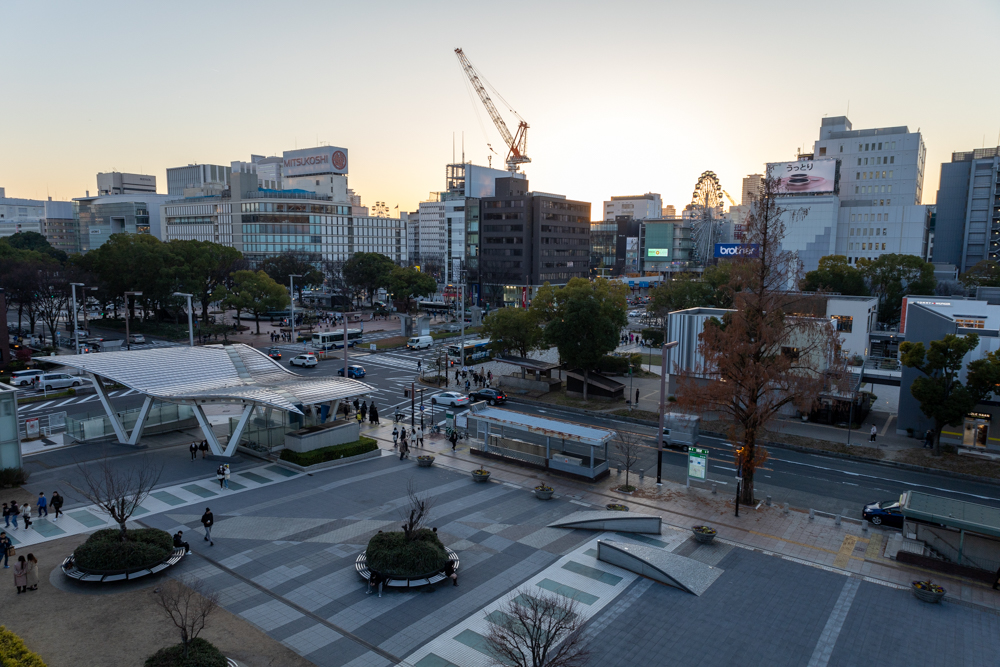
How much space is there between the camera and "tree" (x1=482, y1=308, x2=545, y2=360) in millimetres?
51375

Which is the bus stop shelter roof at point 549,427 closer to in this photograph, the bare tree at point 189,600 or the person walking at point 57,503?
the bare tree at point 189,600

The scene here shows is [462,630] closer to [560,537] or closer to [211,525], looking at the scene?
[560,537]

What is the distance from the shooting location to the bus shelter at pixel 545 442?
93.2ft

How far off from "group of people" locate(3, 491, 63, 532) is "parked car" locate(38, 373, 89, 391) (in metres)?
27.3

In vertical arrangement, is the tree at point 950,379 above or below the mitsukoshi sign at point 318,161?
below

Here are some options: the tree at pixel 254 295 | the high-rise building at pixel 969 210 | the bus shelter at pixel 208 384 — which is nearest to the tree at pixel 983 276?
the high-rise building at pixel 969 210

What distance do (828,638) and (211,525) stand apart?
1994cm

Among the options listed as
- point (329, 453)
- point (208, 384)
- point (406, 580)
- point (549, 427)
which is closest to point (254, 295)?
point (208, 384)

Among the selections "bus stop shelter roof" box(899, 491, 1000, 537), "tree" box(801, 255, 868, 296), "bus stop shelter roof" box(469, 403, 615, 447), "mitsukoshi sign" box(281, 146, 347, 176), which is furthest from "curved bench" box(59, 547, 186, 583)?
"mitsukoshi sign" box(281, 146, 347, 176)

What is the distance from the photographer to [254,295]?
7531cm

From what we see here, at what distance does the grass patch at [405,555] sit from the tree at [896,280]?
64.7m

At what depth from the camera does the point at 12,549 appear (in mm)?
19578

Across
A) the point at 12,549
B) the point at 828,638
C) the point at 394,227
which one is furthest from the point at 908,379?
the point at 394,227

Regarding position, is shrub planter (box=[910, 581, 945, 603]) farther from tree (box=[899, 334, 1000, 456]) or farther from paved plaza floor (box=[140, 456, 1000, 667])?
tree (box=[899, 334, 1000, 456])
